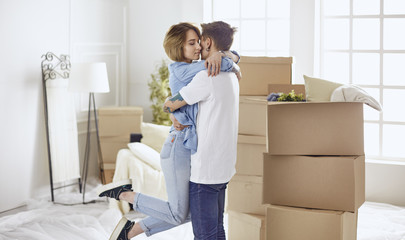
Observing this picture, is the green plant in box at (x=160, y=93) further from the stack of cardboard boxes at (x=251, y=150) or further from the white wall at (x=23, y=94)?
the stack of cardboard boxes at (x=251, y=150)

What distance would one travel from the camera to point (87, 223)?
13.2 feet

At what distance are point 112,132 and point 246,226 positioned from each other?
2254 millimetres

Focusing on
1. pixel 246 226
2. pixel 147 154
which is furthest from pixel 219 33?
pixel 147 154

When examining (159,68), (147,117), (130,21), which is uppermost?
(130,21)

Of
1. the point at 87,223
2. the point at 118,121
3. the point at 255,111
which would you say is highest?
the point at 255,111

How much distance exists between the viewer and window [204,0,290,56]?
17.6ft

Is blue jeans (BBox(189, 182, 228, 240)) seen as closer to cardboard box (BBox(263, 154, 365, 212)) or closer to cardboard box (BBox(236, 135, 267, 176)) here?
cardboard box (BBox(263, 154, 365, 212))

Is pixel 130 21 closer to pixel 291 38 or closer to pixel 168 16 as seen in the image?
pixel 168 16

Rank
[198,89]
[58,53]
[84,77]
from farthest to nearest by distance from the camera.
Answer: [58,53], [84,77], [198,89]

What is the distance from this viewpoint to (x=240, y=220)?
3.46m

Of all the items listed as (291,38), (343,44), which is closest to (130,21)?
(291,38)

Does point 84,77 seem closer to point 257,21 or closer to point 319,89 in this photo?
point 257,21

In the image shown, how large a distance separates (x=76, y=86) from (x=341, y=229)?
287cm

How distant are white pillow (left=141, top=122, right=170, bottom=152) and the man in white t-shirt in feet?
7.30
